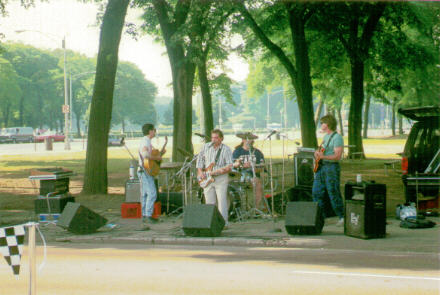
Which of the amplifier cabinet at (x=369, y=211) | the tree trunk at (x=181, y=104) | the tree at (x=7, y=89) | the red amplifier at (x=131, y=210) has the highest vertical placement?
the tree at (x=7, y=89)

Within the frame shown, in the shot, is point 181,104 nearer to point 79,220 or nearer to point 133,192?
point 133,192

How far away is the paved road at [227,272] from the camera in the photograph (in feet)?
21.4

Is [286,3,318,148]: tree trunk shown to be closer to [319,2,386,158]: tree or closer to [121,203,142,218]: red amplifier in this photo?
[319,2,386,158]: tree

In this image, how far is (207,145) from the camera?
34.9ft

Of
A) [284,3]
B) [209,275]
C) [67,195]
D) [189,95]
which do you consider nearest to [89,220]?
[67,195]

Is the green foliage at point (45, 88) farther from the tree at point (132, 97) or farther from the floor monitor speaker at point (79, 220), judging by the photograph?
the floor monitor speaker at point (79, 220)

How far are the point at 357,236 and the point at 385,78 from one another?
23298 millimetres

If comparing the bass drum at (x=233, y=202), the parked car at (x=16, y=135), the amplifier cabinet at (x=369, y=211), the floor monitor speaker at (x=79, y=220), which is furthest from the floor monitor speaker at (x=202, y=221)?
the parked car at (x=16, y=135)

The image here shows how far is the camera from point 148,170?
11.6 m

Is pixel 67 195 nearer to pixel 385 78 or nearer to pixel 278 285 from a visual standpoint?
pixel 278 285

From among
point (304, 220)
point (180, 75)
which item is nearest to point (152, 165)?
point (304, 220)

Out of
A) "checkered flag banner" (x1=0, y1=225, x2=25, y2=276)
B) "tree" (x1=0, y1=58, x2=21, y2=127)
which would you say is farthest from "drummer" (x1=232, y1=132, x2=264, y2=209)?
"tree" (x1=0, y1=58, x2=21, y2=127)

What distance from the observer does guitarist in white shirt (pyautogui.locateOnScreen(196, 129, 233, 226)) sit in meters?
10.5

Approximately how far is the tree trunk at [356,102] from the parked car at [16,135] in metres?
52.4
